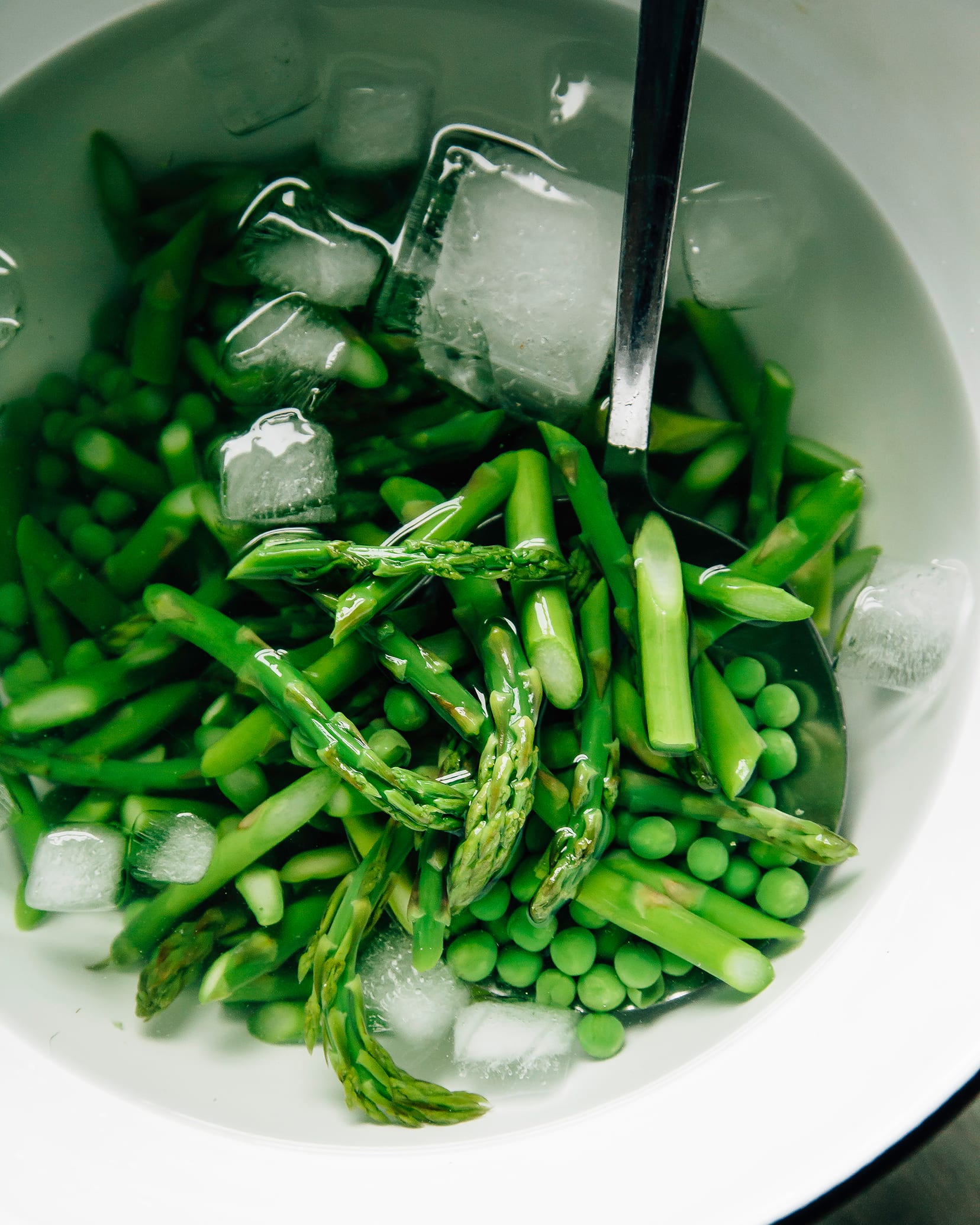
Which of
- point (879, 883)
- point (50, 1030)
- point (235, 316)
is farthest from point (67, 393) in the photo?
point (879, 883)

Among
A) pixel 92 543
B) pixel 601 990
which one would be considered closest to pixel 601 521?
pixel 601 990

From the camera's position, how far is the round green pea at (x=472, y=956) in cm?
125

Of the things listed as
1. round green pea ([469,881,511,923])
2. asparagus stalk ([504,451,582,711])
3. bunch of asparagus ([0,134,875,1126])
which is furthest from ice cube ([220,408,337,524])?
round green pea ([469,881,511,923])

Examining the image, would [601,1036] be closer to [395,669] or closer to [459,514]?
[395,669]

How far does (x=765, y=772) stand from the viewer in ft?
4.16

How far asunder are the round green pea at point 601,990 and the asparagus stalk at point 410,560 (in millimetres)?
618

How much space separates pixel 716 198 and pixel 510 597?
0.69 meters

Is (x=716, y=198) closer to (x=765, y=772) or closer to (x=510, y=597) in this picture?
(x=510, y=597)

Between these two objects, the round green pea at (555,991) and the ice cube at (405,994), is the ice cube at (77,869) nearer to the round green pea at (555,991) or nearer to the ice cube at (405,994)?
the ice cube at (405,994)

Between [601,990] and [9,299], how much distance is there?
4.60 feet

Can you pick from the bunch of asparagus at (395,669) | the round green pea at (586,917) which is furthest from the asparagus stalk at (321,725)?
the round green pea at (586,917)

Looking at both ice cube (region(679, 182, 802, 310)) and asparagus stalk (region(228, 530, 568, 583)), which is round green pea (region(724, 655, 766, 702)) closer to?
asparagus stalk (region(228, 530, 568, 583))

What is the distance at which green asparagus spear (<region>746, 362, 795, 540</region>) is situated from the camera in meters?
1.27

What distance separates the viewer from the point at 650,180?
0.93 metres
